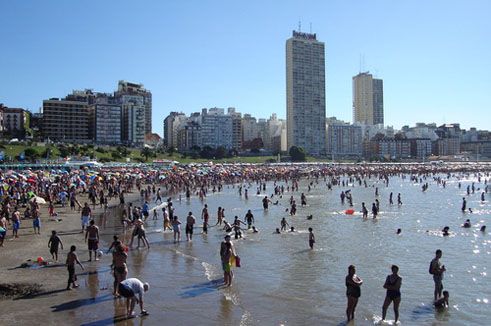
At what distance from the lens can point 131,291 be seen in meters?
9.91

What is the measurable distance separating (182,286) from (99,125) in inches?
4824

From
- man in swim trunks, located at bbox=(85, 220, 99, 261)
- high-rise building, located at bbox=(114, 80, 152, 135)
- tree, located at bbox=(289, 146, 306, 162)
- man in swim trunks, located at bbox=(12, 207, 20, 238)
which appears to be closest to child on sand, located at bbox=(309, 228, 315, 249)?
man in swim trunks, located at bbox=(85, 220, 99, 261)

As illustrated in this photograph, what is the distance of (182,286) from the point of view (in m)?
13.2

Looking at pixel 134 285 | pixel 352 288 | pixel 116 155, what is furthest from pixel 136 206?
pixel 116 155

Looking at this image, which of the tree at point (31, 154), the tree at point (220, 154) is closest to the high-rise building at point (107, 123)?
the tree at point (220, 154)

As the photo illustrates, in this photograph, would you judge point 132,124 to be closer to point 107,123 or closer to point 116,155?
point 107,123

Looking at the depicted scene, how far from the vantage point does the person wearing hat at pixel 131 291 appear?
32.4ft

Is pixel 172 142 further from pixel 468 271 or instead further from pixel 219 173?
pixel 468 271

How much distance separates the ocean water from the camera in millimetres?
11031

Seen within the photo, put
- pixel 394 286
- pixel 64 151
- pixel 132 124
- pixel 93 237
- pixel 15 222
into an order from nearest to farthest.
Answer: pixel 394 286 → pixel 93 237 → pixel 15 222 → pixel 64 151 → pixel 132 124

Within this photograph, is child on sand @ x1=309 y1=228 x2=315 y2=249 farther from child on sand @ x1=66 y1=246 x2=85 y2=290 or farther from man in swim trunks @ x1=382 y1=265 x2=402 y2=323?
child on sand @ x1=66 y1=246 x2=85 y2=290

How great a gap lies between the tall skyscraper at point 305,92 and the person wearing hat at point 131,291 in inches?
6709

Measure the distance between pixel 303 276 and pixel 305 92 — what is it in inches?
6773

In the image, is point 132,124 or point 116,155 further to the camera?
point 132,124
